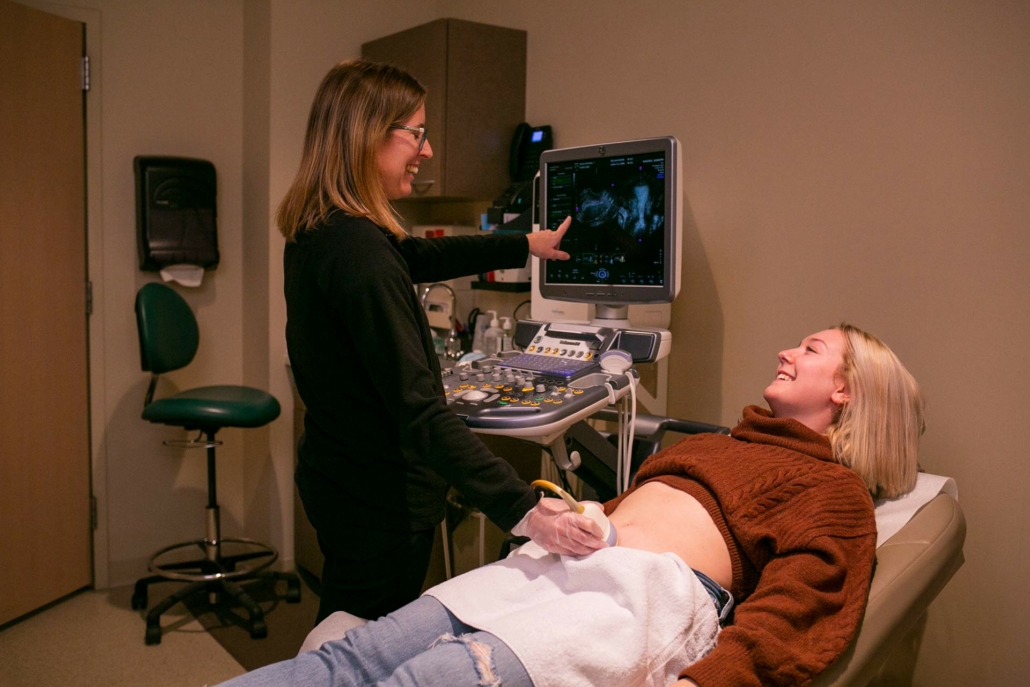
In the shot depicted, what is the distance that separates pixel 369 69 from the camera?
1.55m

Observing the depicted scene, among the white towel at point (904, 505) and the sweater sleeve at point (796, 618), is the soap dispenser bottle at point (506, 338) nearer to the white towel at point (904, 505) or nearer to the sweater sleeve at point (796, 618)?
the white towel at point (904, 505)

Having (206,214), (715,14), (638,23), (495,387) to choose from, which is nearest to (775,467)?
(495,387)

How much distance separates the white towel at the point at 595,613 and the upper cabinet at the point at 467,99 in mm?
1959

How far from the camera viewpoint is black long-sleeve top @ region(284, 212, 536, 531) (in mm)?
1364

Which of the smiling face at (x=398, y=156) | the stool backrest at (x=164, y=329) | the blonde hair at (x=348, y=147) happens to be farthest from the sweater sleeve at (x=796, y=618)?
the stool backrest at (x=164, y=329)

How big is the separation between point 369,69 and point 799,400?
1074 mm

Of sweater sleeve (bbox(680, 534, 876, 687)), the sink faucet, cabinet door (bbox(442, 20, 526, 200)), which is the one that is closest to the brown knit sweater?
sweater sleeve (bbox(680, 534, 876, 687))

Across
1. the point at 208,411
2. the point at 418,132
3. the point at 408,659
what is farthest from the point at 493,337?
A: the point at 408,659

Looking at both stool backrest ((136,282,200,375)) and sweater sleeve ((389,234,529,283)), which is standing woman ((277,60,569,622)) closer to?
sweater sleeve ((389,234,529,283))

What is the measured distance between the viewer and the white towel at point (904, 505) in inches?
62.3

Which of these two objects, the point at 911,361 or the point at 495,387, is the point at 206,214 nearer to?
the point at 495,387

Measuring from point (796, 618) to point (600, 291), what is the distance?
119 cm

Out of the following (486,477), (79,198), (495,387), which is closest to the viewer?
(486,477)

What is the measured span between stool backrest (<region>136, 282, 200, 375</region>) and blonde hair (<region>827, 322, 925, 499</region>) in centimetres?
229
